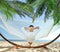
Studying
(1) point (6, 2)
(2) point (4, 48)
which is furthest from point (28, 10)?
(2) point (4, 48)

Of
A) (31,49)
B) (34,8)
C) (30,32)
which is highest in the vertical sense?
(34,8)

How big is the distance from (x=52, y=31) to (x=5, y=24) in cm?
44

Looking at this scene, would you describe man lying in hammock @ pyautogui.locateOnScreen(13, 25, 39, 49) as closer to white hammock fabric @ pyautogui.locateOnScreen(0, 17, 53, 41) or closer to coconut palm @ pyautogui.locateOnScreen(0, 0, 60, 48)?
white hammock fabric @ pyautogui.locateOnScreen(0, 17, 53, 41)

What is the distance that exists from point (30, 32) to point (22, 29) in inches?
3.4

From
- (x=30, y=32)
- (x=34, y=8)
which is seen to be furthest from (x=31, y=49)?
(x=34, y=8)

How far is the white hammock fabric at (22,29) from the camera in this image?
148 cm

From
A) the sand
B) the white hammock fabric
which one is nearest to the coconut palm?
the white hammock fabric

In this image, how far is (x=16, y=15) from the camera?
5.31 feet

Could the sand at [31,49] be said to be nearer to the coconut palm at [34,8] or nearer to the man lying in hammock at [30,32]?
the man lying in hammock at [30,32]

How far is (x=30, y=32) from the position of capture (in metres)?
1.51

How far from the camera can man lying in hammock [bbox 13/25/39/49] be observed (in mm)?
1464

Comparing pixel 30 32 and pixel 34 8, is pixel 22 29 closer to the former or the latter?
pixel 30 32

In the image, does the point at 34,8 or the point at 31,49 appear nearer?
the point at 31,49

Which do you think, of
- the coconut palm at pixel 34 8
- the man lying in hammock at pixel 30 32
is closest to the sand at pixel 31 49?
the man lying in hammock at pixel 30 32
